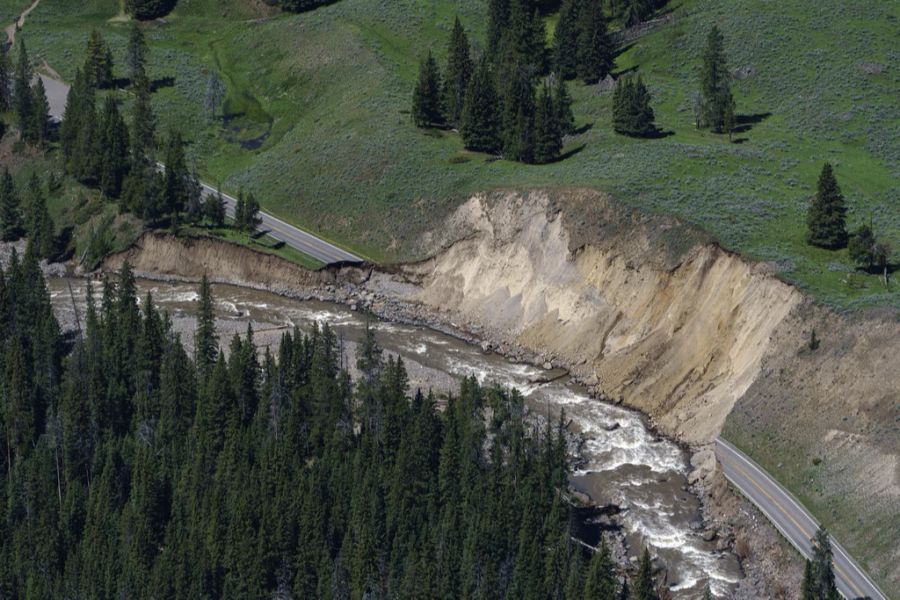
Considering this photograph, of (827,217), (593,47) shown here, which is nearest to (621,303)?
(827,217)

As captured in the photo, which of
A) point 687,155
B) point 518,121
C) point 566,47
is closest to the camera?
point 687,155

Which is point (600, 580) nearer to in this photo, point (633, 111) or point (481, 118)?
point (633, 111)

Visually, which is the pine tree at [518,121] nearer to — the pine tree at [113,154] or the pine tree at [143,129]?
the pine tree at [143,129]

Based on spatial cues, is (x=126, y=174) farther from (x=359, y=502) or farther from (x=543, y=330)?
(x=359, y=502)

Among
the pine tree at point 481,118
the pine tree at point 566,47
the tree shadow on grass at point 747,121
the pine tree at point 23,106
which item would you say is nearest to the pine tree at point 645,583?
the pine tree at point 481,118

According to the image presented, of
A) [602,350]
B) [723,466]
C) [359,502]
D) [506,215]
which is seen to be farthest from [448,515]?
[506,215]

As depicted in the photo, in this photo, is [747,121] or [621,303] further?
[747,121]
